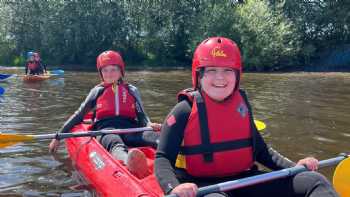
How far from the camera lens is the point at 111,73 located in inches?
226

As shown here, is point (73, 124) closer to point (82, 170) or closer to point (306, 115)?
point (82, 170)

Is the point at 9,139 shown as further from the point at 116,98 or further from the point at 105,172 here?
the point at 105,172

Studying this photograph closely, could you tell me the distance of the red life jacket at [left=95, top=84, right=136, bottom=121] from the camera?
5555 millimetres

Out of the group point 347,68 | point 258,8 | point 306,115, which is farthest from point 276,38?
point 306,115

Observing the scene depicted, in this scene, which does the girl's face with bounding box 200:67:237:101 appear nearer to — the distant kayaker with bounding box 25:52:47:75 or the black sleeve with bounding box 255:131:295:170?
the black sleeve with bounding box 255:131:295:170

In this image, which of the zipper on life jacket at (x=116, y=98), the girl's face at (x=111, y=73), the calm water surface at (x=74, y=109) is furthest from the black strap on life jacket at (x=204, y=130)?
the girl's face at (x=111, y=73)

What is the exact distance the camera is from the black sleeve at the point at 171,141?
3045mm

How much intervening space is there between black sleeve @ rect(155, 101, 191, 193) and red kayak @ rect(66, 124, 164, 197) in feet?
1.04

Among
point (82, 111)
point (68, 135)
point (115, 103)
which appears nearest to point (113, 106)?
point (115, 103)

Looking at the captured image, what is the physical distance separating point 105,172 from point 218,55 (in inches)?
65.2

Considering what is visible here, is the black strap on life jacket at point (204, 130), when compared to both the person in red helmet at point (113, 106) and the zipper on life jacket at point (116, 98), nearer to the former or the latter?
the person in red helmet at point (113, 106)

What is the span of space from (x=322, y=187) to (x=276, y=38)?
2189 cm

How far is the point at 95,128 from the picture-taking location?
5.62m

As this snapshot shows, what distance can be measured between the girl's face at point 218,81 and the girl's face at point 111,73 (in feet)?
8.67
